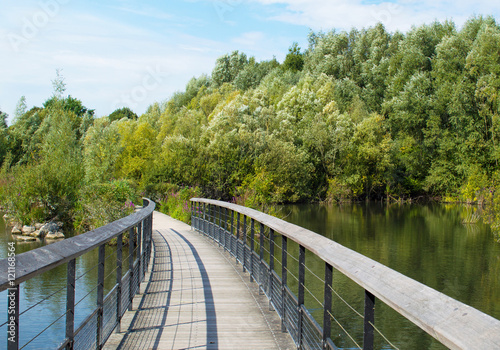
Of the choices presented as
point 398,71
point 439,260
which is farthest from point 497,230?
point 398,71

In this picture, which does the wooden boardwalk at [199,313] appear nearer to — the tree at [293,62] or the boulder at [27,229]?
the boulder at [27,229]

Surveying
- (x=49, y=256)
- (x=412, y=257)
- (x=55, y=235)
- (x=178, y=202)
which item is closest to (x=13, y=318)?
(x=49, y=256)

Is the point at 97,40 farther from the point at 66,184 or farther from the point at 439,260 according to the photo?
the point at 439,260

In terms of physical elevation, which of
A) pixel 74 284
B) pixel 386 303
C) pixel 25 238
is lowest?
pixel 25 238

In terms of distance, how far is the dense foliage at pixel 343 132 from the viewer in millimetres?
34344

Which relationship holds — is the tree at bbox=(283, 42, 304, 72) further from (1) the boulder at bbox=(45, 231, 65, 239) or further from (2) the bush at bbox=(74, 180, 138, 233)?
(1) the boulder at bbox=(45, 231, 65, 239)

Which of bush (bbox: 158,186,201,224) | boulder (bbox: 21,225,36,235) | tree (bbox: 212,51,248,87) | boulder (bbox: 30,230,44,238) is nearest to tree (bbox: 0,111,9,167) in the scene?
bush (bbox: 158,186,201,224)

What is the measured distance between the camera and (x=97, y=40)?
36.0 feet

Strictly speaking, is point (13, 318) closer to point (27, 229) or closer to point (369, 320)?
point (369, 320)

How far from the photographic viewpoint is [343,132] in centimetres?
4219

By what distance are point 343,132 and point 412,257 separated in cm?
2532

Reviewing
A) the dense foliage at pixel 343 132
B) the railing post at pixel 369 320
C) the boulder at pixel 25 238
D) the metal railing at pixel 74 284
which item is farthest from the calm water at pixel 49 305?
the dense foliage at pixel 343 132

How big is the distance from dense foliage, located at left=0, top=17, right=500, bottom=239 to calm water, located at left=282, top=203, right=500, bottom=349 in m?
5.99

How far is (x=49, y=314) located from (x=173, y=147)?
25304 millimetres
